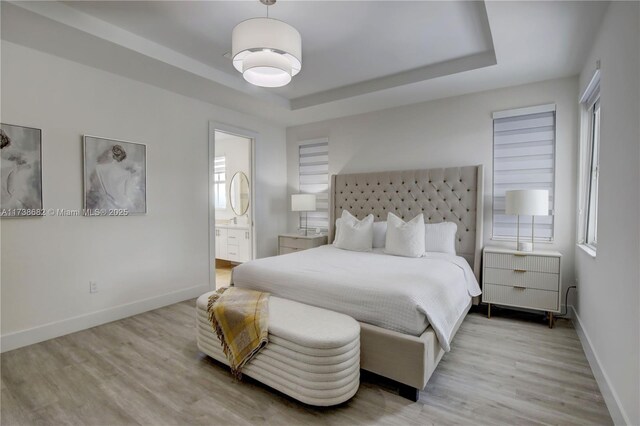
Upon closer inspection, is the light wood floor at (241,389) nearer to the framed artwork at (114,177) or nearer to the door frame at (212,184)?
the framed artwork at (114,177)

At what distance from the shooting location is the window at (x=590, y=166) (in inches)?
109

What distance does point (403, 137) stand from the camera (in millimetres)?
4250

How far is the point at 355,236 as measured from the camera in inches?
150

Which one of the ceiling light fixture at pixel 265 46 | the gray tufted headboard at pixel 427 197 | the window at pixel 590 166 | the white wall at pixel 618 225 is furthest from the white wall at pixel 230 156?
the white wall at pixel 618 225

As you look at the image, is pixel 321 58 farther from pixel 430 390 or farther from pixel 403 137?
pixel 430 390

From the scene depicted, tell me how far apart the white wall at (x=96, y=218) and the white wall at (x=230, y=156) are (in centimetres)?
162

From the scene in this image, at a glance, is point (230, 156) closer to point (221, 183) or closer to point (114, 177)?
point (221, 183)

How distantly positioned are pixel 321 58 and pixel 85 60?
2.22 m

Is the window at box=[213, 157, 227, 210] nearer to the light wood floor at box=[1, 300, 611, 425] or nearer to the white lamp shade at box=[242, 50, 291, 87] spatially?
the light wood floor at box=[1, 300, 611, 425]

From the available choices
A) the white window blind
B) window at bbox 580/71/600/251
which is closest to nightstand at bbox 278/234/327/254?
the white window blind

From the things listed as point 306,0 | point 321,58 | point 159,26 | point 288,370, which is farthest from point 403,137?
point 288,370

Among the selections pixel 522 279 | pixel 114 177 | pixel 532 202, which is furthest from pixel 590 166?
pixel 114 177

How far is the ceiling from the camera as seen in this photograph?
233 cm

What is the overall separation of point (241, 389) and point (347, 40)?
2958mm
